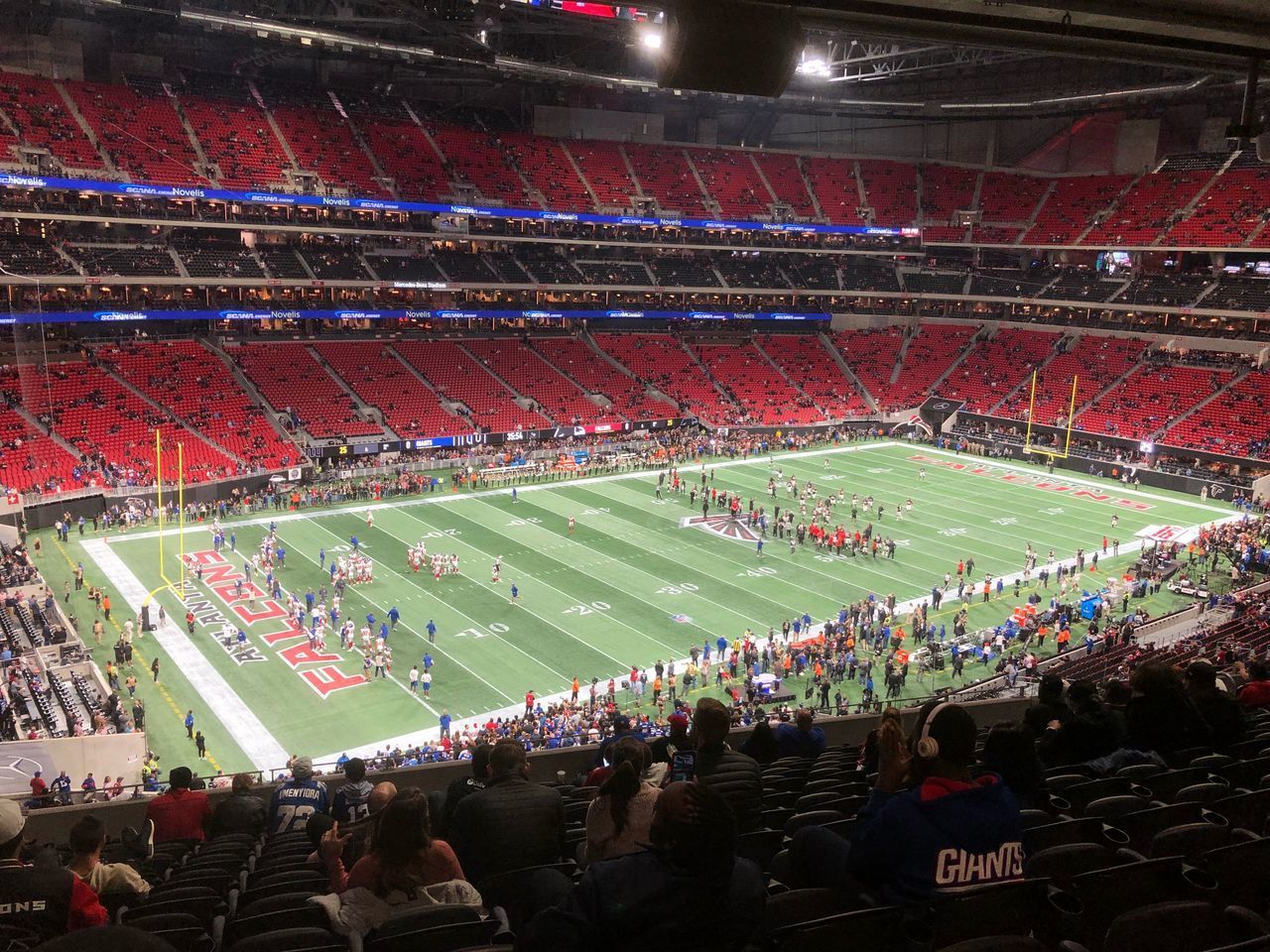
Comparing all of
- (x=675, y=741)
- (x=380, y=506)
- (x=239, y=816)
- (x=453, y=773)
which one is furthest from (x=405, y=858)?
(x=380, y=506)

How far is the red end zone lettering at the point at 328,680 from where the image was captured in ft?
82.1

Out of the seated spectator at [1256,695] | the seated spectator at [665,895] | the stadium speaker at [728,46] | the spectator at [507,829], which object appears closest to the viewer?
the seated spectator at [665,895]

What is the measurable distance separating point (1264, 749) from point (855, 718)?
7.47 metres

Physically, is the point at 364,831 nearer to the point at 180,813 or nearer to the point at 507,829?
the point at 507,829

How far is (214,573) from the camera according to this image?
32594mm

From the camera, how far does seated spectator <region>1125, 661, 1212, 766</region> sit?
7.09 m

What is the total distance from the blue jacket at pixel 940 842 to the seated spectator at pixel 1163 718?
394cm

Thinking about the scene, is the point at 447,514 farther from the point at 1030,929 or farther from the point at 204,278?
the point at 1030,929

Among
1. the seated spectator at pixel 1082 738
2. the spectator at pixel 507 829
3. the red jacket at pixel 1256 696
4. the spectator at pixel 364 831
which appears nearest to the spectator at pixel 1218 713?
the seated spectator at pixel 1082 738

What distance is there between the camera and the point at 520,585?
1292 inches

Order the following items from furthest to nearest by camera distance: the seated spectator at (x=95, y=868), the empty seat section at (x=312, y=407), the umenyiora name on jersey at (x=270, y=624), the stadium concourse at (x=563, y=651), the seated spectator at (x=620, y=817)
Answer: the empty seat section at (x=312, y=407), the umenyiora name on jersey at (x=270, y=624), the seated spectator at (x=95, y=868), the seated spectator at (x=620, y=817), the stadium concourse at (x=563, y=651)

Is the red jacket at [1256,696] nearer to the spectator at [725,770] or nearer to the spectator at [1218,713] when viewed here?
the spectator at [1218,713]

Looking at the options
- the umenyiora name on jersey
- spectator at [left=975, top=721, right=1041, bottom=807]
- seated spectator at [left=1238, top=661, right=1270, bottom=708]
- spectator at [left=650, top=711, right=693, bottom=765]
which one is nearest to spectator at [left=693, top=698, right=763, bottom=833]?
spectator at [left=975, top=721, right=1041, bottom=807]

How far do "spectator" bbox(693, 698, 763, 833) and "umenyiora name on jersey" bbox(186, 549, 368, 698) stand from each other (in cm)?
2080
